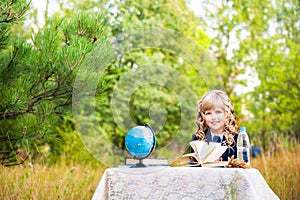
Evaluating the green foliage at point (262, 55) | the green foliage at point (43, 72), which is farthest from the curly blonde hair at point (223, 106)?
the green foliage at point (262, 55)

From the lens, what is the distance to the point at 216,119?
229 centimetres

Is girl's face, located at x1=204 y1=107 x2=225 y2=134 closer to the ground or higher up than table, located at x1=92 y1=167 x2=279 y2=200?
higher up

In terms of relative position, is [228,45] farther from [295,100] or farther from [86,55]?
[86,55]

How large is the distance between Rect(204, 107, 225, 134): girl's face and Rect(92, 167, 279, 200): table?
357 millimetres

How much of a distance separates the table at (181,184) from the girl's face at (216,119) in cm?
36

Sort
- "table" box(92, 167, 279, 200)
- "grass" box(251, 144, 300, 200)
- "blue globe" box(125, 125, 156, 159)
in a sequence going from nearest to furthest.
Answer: "table" box(92, 167, 279, 200) → "blue globe" box(125, 125, 156, 159) → "grass" box(251, 144, 300, 200)

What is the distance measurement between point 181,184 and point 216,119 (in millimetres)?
460

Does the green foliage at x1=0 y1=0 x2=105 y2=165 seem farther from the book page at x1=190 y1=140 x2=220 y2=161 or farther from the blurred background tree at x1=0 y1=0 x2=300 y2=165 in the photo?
the book page at x1=190 y1=140 x2=220 y2=161

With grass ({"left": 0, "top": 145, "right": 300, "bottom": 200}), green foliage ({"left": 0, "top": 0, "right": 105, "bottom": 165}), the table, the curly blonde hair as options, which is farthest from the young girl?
grass ({"left": 0, "top": 145, "right": 300, "bottom": 200})

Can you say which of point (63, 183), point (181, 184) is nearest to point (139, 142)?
point (181, 184)

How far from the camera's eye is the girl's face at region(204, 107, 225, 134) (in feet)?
7.50

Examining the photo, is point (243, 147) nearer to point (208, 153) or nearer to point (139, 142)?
point (208, 153)

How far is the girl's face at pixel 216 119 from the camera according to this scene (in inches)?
90.0

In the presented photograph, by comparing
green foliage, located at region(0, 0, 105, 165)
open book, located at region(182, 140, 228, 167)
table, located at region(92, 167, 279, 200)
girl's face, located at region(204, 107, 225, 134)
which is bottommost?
table, located at region(92, 167, 279, 200)
